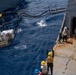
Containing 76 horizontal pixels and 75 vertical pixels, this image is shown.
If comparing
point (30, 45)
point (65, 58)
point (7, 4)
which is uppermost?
point (7, 4)

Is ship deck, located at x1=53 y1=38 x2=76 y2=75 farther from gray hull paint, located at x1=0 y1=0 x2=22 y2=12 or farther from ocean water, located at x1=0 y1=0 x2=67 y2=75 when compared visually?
gray hull paint, located at x1=0 y1=0 x2=22 y2=12

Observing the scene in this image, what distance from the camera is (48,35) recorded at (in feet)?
135

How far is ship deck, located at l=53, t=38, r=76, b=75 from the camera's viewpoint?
2350cm

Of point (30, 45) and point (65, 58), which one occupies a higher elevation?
point (65, 58)

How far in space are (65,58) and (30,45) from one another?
506 inches

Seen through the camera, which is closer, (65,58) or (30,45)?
(65,58)

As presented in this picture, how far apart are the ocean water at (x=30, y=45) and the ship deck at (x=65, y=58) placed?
5.14m

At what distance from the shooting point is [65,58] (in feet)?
85.0

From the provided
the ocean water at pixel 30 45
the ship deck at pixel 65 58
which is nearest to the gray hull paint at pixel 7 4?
the ocean water at pixel 30 45

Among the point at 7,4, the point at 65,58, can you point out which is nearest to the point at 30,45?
the point at 65,58

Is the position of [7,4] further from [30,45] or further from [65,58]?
[65,58]

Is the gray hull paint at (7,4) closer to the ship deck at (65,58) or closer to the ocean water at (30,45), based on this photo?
the ocean water at (30,45)

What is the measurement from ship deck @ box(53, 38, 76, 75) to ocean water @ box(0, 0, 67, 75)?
5.14 m

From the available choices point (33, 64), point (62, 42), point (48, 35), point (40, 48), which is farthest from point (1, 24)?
point (62, 42)
